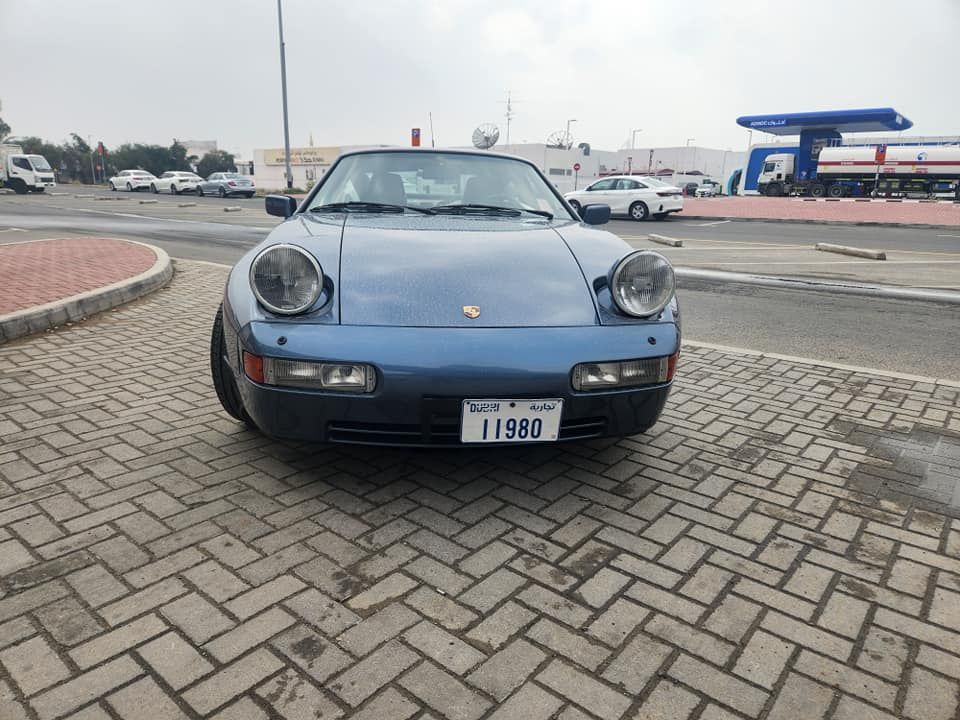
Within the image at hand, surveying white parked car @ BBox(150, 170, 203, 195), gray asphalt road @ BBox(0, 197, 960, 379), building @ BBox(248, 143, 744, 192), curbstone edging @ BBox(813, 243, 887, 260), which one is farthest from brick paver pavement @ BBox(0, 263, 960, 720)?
building @ BBox(248, 143, 744, 192)

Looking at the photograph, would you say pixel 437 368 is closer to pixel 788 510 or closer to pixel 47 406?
pixel 788 510

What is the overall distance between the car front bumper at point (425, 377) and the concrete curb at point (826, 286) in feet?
20.0

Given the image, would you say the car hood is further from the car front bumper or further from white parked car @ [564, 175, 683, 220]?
white parked car @ [564, 175, 683, 220]

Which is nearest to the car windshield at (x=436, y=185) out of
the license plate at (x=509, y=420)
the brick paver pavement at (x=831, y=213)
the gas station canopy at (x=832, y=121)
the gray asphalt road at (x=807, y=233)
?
the license plate at (x=509, y=420)

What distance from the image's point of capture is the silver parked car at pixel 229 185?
1307 inches

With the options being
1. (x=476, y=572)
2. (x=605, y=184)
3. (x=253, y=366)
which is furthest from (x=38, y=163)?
(x=476, y=572)

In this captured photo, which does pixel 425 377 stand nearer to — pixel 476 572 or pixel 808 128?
pixel 476 572

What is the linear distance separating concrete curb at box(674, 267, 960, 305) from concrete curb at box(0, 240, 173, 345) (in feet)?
19.6

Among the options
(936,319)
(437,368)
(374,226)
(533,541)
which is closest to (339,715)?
(533,541)

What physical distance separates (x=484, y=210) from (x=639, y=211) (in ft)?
59.7

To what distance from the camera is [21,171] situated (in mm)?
32969

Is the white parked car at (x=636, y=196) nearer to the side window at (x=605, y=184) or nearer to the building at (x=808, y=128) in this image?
the side window at (x=605, y=184)

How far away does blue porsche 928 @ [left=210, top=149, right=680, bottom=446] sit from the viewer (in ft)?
7.57

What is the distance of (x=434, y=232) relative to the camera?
9.98 ft
